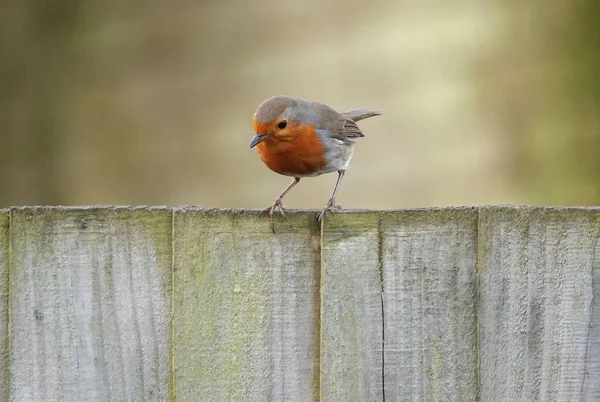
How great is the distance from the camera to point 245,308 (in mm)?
2113

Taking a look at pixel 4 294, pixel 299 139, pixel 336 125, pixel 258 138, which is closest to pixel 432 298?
pixel 4 294

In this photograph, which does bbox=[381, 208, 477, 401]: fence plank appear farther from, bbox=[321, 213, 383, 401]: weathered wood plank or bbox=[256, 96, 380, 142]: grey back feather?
bbox=[256, 96, 380, 142]: grey back feather

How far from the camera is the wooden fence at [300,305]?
2096 millimetres

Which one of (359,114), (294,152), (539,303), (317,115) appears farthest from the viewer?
(359,114)

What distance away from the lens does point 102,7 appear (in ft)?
17.4

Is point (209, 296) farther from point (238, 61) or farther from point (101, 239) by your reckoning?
point (238, 61)

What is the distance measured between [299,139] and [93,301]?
5.39 ft

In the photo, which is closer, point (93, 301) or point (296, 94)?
point (93, 301)

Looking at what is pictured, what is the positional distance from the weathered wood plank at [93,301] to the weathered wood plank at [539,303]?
0.79 meters

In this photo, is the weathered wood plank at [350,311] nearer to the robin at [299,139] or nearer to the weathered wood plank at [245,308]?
the weathered wood plank at [245,308]

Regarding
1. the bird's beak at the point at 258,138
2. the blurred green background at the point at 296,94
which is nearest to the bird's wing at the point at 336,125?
the bird's beak at the point at 258,138

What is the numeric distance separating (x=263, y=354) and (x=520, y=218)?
2.34 feet

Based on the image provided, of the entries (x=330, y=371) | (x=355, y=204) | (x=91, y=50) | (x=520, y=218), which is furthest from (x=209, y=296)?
(x=91, y=50)

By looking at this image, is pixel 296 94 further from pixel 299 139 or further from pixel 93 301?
pixel 93 301
